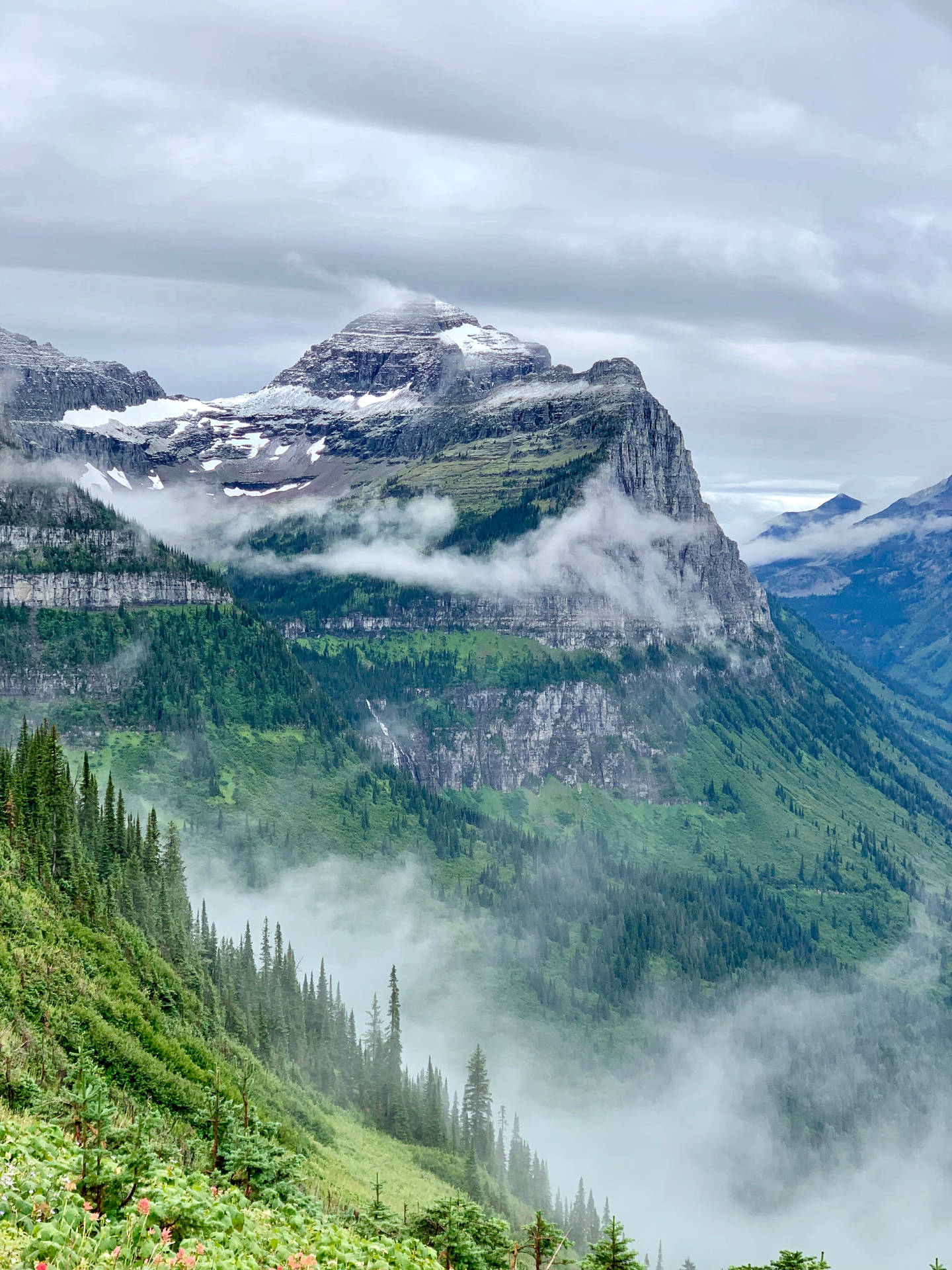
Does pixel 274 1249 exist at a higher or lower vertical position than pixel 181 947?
higher

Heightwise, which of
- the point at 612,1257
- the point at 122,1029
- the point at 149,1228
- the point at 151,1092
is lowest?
the point at 151,1092

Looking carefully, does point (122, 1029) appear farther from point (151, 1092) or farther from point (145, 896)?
point (145, 896)

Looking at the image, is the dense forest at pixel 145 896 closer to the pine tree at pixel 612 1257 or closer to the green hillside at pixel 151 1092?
the green hillside at pixel 151 1092

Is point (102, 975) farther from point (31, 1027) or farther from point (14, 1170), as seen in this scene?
point (14, 1170)

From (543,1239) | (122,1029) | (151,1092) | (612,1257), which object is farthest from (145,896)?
(612,1257)

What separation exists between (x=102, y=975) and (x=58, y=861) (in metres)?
25.2

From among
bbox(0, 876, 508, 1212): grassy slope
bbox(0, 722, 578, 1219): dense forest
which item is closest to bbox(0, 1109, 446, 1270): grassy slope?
bbox(0, 876, 508, 1212): grassy slope

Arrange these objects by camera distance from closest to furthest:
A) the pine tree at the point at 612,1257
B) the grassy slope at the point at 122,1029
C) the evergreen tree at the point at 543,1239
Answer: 1. the evergreen tree at the point at 543,1239
2. the pine tree at the point at 612,1257
3. the grassy slope at the point at 122,1029

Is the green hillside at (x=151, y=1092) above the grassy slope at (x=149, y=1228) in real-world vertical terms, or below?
below

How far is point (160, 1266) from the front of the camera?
114ft

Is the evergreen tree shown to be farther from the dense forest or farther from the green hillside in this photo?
the dense forest

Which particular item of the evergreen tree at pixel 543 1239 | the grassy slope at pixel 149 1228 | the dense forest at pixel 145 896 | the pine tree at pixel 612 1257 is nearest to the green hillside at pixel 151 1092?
the grassy slope at pixel 149 1228

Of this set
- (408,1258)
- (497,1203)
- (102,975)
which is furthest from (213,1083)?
(497,1203)

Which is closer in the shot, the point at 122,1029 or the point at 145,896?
the point at 122,1029
